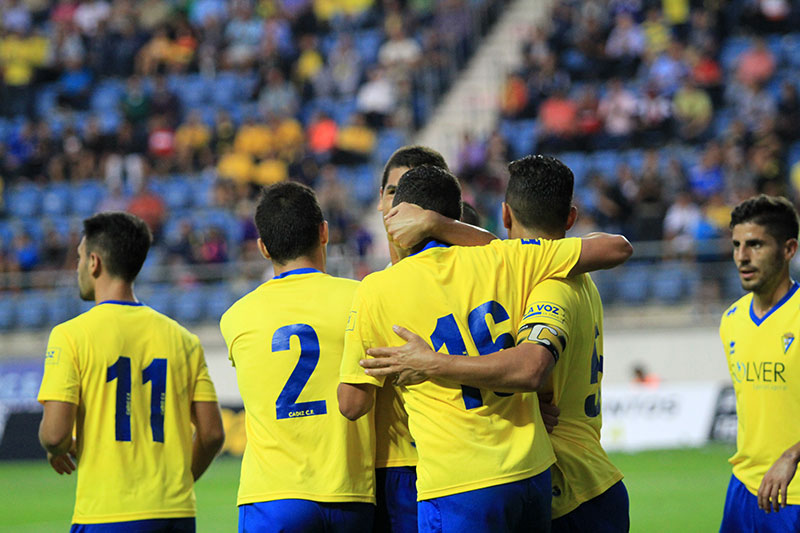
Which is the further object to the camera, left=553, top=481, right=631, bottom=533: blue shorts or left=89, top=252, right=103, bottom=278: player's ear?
left=89, top=252, right=103, bottom=278: player's ear

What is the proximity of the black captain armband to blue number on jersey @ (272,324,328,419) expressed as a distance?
0.99 metres

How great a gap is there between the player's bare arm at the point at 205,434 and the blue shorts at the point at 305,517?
776 millimetres

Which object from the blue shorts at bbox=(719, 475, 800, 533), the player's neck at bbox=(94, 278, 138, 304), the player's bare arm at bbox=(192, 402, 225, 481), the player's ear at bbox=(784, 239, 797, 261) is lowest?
the blue shorts at bbox=(719, 475, 800, 533)

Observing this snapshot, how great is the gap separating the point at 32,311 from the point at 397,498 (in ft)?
53.3

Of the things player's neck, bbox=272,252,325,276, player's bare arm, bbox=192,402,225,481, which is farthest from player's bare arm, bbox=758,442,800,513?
player's bare arm, bbox=192,402,225,481

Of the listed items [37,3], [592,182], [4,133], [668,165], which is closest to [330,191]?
Result: [592,182]

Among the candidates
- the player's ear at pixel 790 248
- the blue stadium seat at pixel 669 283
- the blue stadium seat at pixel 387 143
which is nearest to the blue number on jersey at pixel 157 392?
the player's ear at pixel 790 248

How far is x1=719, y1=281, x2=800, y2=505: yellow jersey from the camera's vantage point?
17.9ft

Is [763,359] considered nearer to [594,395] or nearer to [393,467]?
[594,395]

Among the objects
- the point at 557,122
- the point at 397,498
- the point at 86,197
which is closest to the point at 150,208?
the point at 86,197

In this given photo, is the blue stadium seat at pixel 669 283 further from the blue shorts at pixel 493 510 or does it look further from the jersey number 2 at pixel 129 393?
the blue shorts at pixel 493 510

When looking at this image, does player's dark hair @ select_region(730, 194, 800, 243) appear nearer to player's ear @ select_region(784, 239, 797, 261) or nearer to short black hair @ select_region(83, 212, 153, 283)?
player's ear @ select_region(784, 239, 797, 261)

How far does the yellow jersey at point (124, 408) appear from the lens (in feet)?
16.4

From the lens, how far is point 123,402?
5.11 metres
